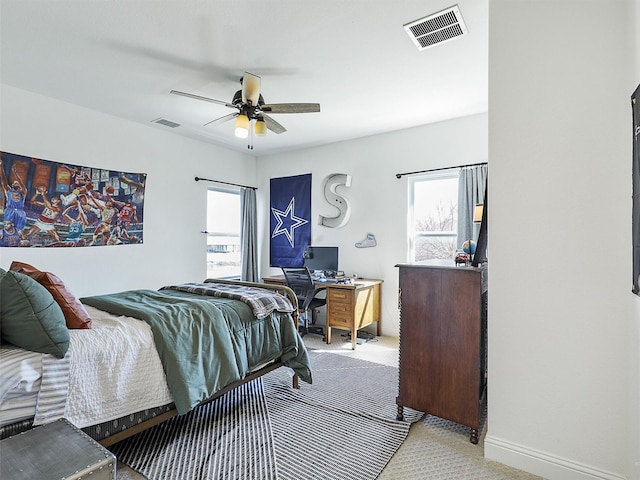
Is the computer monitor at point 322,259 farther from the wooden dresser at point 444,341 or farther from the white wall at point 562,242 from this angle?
the white wall at point 562,242

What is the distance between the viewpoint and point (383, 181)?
443cm

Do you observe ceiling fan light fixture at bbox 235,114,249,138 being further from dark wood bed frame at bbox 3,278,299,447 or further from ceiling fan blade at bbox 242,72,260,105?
dark wood bed frame at bbox 3,278,299,447

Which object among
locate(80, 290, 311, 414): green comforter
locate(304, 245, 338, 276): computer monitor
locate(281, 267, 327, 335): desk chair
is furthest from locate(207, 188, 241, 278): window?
locate(80, 290, 311, 414): green comforter

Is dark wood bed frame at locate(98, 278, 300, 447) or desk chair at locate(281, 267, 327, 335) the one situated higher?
desk chair at locate(281, 267, 327, 335)

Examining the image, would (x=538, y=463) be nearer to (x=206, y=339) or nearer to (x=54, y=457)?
(x=206, y=339)

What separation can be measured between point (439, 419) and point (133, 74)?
3.56 meters

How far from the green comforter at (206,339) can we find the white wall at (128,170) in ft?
4.40

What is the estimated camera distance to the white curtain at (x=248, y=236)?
5.26 metres

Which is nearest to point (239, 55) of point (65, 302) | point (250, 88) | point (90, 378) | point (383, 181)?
point (250, 88)

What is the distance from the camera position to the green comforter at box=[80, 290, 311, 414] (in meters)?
1.86

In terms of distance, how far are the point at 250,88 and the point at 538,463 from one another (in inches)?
117

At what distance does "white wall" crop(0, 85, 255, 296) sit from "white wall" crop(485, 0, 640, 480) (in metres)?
3.76

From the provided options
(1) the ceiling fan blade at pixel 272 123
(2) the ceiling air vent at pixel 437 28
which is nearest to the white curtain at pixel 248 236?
(1) the ceiling fan blade at pixel 272 123

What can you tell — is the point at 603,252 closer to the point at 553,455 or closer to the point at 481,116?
the point at 553,455
